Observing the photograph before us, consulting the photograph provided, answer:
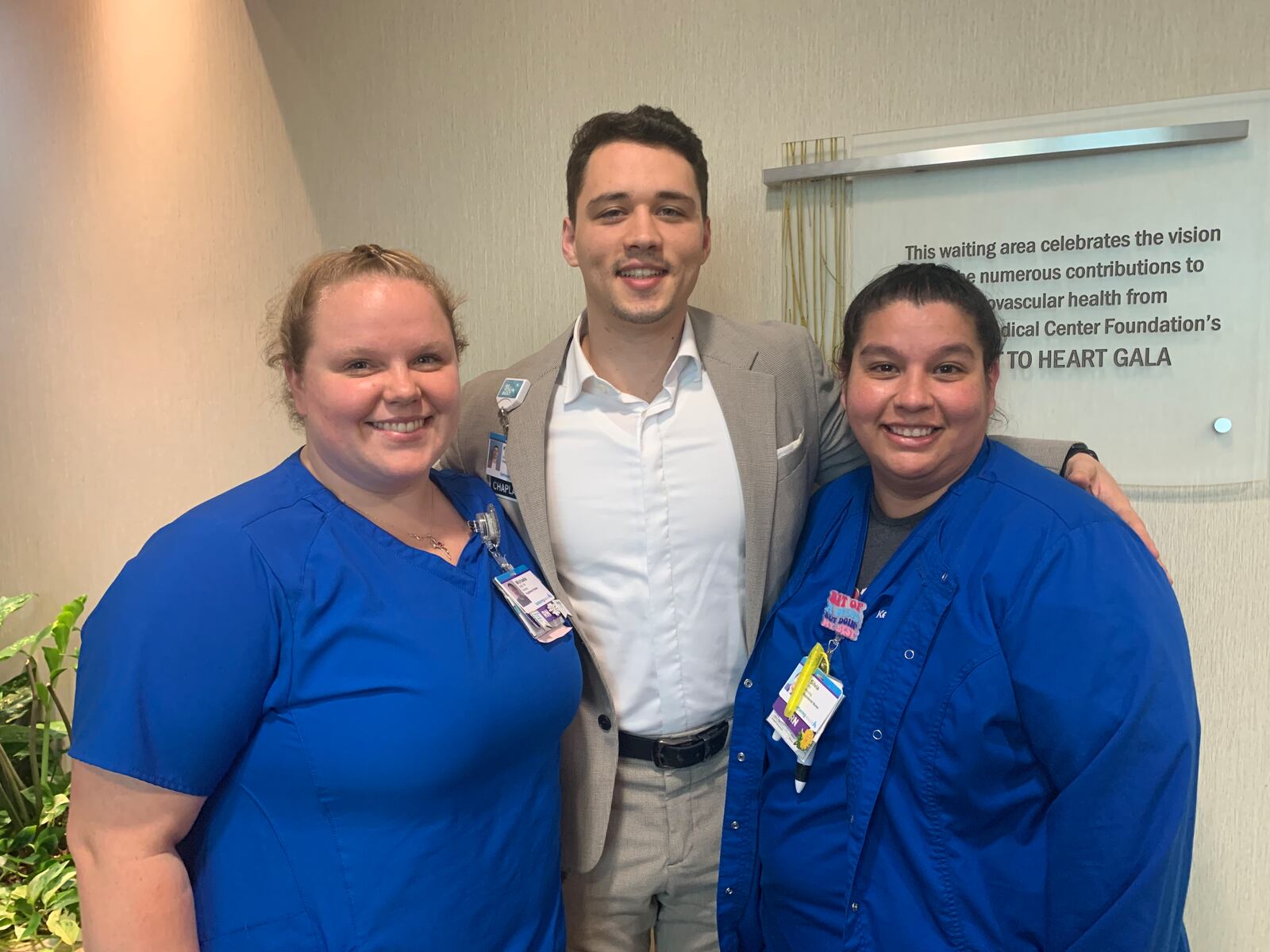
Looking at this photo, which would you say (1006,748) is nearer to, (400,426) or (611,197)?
(400,426)

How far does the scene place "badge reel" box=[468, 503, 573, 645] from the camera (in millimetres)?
1298

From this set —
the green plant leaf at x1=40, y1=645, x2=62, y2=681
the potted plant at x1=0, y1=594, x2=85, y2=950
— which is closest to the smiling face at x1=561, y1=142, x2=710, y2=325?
the potted plant at x1=0, y1=594, x2=85, y2=950

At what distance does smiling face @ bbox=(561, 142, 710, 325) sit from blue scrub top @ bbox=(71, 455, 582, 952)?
70cm

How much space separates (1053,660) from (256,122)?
8.75ft

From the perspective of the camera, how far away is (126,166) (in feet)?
9.30

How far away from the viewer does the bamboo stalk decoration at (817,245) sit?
1955mm

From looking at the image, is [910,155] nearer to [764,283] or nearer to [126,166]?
[764,283]

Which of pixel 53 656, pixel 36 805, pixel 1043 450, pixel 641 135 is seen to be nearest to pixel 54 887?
pixel 36 805

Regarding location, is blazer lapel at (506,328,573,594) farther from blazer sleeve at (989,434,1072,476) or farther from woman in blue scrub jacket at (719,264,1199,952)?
blazer sleeve at (989,434,1072,476)

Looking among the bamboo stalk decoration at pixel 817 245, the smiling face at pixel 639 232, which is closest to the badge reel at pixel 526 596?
the smiling face at pixel 639 232

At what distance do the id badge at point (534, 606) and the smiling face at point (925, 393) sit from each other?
0.59m

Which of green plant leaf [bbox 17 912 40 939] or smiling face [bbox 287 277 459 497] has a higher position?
smiling face [bbox 287 277 459 497]

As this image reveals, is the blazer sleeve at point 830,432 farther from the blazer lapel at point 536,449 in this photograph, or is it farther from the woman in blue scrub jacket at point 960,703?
the blazer lapel at point 536,449

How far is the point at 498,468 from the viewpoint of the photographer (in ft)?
5.51
